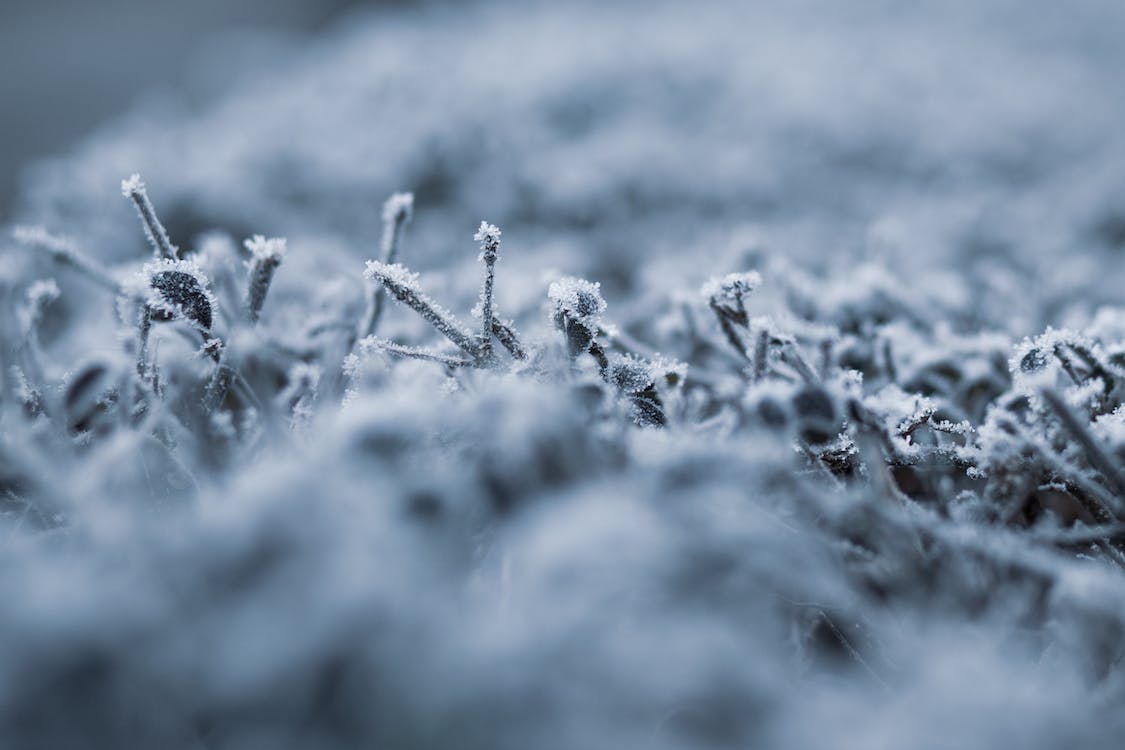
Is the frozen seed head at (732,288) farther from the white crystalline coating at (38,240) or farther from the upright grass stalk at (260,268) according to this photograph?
the white crystalline coating at (38,240)

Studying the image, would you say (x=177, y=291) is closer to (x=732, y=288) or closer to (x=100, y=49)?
(x=732, y=288)

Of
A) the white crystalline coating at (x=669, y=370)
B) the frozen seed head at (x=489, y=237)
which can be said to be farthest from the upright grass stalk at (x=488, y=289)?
the white crystalline coating at (x=669, y=370)

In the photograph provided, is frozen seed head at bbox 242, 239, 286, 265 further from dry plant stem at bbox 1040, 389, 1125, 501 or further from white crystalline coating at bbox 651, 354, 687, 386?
dry plant stem at bbox 1040, 389, 1125, 501


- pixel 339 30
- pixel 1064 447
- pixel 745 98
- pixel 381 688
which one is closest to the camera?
pixel 381 688

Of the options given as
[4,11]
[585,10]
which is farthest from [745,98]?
[4,11]

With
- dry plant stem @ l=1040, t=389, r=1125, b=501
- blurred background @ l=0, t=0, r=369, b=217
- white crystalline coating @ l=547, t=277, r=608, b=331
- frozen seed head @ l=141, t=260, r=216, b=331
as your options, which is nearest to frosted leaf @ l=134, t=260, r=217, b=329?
frozen seed head @ l=141, t=260, r=216, b=331

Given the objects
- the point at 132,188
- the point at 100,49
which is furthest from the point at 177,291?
the point at 100,49

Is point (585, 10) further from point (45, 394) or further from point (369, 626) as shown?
point (369, 626)
